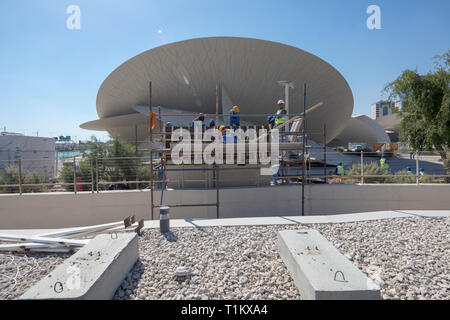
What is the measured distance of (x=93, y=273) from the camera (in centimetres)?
197

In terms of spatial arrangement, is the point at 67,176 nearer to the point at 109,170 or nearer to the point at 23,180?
the point at 109,170

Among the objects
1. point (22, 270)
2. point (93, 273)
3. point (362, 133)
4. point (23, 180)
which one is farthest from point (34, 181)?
point (362, 133)

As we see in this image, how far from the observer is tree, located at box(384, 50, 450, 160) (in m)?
8.89

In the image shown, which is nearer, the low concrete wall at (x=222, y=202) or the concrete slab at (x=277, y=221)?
the concrete slab at (x=277, y=221)

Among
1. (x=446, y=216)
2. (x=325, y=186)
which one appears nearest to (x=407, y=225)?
(x=446, y=216)

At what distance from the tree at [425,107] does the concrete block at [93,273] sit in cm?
1116

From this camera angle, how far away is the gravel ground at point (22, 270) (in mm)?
2245

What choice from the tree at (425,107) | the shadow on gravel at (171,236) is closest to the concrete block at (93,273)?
the shadow on gravel at (171,236)

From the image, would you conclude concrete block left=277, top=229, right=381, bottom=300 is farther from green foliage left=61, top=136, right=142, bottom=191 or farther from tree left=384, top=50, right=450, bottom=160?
tree left=384, top=50, right=450, bottom=160

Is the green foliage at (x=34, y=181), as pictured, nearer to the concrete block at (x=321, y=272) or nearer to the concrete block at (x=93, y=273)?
the concrete block at (x=93, y=273)
